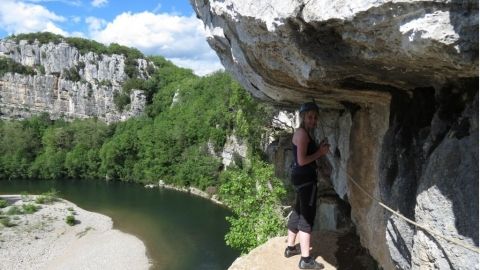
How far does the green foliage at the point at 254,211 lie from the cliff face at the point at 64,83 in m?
52.0

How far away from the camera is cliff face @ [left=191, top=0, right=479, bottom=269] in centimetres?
244

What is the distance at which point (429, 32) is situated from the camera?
2.33 meters

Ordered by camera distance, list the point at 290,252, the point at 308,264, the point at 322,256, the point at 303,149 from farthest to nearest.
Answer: the point at 322,256 → the point at 290,252 → the point at 308,264 → the point at 303,149

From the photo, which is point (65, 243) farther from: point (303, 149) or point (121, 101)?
point (121, 101)

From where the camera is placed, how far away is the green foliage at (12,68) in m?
69.4

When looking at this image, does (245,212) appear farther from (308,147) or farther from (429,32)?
(429,32)

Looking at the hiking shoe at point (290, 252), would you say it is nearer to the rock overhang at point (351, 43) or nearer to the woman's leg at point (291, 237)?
the woman's leg at point (291, 237)

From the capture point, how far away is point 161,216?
31203mm

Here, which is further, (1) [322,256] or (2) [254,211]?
(2) [254,211]

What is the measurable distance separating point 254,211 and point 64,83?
209 feet

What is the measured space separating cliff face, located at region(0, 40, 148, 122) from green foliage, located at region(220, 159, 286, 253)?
52.0m

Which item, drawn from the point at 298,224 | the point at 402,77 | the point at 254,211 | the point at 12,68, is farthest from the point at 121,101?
the point at 402,77

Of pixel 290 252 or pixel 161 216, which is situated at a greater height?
pixel 290 252

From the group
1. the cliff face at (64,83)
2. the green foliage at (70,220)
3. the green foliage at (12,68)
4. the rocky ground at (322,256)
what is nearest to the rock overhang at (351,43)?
the rocky ground at (322,256)
